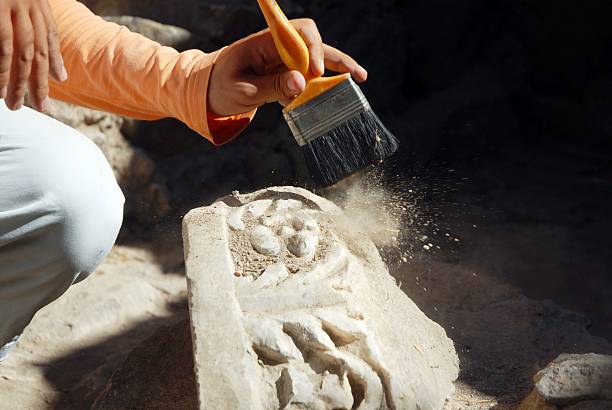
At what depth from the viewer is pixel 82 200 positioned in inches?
59.6

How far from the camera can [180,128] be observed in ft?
9.82

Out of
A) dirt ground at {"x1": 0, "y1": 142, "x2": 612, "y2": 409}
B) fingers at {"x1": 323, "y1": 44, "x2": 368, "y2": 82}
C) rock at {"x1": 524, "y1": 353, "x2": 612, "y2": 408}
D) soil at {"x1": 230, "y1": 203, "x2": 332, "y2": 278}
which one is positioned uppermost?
fingers at {"x1": 323, "y1": 44, "x2": 368, "y2": 82}

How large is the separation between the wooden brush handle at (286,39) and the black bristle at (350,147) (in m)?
0.15

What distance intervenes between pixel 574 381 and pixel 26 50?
3.62 feet

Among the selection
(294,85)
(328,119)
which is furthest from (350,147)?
(294,85)

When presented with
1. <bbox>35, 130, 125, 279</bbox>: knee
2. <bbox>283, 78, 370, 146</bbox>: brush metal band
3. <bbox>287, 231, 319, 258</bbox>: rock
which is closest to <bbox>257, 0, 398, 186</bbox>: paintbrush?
<bbox>283, 78, 370, 146</bbox>: brush metal band

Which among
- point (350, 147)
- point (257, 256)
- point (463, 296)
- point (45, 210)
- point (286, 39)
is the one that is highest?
point (286, 39)

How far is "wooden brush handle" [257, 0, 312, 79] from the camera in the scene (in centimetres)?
150

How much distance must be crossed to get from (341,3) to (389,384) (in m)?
2.10

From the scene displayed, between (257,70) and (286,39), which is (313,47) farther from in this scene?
(257,70)

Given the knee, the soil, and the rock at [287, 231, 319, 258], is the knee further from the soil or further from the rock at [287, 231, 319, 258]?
the rock at [287, 231, 319, 258]

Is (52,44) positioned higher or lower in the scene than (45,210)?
higher

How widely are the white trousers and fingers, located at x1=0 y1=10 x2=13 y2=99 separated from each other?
0.28 m

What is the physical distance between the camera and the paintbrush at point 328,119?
1515mm
